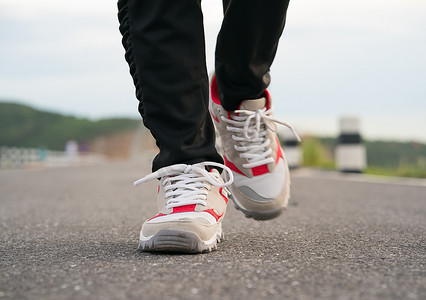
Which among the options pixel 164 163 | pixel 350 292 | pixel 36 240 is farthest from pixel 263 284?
pixel 36 240

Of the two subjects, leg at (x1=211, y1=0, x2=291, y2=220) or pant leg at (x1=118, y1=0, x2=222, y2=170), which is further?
leg at (x1=211, y1=0, x2=291, y2=220)

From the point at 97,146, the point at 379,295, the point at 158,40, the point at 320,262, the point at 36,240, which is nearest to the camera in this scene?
the point at 379,295

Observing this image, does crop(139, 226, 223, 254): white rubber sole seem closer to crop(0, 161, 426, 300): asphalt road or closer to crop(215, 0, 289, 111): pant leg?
crop(0, 161, 426, 300): asphalt road

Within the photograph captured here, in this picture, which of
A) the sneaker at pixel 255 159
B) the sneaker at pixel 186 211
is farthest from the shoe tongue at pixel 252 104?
the sneaker at pixel 186 211

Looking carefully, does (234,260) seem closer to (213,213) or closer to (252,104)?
(213,213)

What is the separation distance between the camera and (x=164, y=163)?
1.62 meters

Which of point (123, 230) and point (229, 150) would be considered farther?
point (123, 230)

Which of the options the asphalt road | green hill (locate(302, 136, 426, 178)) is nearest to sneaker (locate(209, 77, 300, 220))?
the asphalt road

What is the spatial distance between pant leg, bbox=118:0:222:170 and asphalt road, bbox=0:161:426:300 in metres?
0.34

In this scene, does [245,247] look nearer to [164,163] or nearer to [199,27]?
[164,163]

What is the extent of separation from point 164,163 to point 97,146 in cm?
10063

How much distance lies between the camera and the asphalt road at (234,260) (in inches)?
41.7

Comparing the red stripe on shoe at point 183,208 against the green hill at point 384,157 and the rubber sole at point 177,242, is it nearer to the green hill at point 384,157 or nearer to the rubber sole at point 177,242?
the rubber sole at point 177,242

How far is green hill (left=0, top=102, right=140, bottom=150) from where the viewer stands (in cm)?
10200
